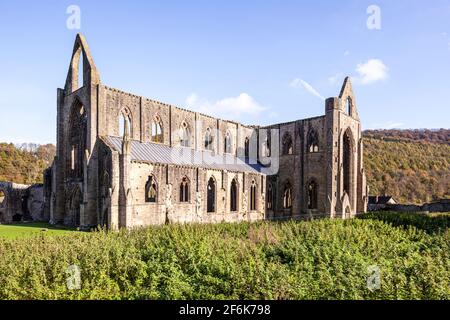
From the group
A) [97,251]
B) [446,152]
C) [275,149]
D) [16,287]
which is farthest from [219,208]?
[446,152]

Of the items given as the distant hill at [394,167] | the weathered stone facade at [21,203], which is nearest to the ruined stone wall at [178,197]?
the weathered stone facade at [21,203]

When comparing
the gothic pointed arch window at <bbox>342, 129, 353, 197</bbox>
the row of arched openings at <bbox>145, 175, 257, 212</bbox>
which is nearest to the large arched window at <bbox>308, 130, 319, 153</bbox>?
the gothic pointed arch window at <bbox>342, 129, 353, 197</bbox>

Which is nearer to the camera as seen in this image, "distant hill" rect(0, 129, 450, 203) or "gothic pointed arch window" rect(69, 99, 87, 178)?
"gothic pointed arch window" rect(69, 99, 87, 178)

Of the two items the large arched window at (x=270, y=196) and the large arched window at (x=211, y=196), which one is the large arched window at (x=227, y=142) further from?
the large arched window at (x=211, y=196)

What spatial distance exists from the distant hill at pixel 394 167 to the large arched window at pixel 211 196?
167 ft

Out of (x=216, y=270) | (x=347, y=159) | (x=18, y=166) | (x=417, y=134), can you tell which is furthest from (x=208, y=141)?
(x=417, y=134)

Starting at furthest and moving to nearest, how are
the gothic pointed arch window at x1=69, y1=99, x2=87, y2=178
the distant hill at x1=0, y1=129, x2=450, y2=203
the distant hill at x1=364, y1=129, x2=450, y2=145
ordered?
the distant hill at x1=364, y1=129, x2=450, y2=145 → the distant hill at x1=0, y1=129, x2=450, y2=203 → the gothic pointed arch window at x1=69, y1=99, x2=87, y2=178

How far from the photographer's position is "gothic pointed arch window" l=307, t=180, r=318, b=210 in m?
35.9

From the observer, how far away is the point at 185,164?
2977 centimetres

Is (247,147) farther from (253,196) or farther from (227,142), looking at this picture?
(253,196)

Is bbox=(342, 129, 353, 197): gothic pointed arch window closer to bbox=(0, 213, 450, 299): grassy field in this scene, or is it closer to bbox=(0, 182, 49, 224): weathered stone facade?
bbox=(0, 213, 450, 299): grassy field

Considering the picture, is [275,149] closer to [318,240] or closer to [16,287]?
[318,240]

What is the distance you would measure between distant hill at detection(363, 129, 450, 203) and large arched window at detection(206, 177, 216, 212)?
178 ft

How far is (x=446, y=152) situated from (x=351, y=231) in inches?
3981
